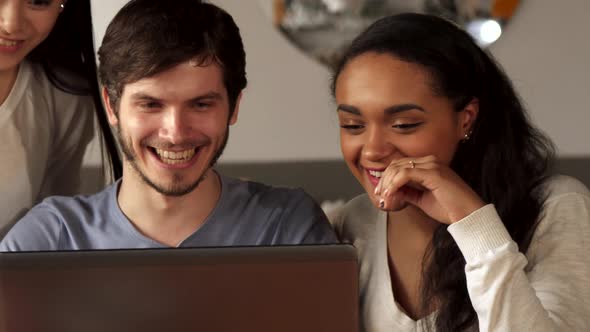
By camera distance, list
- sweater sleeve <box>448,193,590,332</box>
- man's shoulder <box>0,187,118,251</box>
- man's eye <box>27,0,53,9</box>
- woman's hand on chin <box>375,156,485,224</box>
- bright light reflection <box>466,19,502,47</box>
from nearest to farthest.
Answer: sweater sleeve <box>448,193,590,332</box> → woman's hand on chin <box>375,156,485,224</box> → man's shoulder <box>0,187,118,251</box> → man's eye <box>27,0,53,9</box> → bright light reflection <box>466,19,502,47</box>

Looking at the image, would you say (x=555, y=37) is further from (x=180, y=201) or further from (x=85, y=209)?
(x=85, y=209)

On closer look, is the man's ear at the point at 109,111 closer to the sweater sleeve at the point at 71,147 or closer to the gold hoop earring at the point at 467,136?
the sweater sleeve at the point at 71,147

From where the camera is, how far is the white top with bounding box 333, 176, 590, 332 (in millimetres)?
1285

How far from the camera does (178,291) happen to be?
0.96 m

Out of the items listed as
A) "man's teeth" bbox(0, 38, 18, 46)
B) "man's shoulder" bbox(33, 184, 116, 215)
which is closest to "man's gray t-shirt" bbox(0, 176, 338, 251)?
"man's shoulder" bbox(33, 184, 116, 215)

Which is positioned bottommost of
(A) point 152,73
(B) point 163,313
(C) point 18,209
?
(C) point 18,209

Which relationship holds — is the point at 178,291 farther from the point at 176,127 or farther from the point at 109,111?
the point at 109,111

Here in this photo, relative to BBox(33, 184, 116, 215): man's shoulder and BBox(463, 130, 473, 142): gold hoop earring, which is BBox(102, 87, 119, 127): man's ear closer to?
BBox(33, 184, 116, 215): man's shoulder

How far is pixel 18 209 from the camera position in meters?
1.73

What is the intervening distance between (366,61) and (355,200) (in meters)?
0.28

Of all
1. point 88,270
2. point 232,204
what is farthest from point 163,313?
point 232,204

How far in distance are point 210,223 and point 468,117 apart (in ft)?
1.73

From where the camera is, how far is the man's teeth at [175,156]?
1.64m

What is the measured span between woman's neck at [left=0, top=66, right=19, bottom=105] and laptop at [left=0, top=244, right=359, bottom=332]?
0.85m
